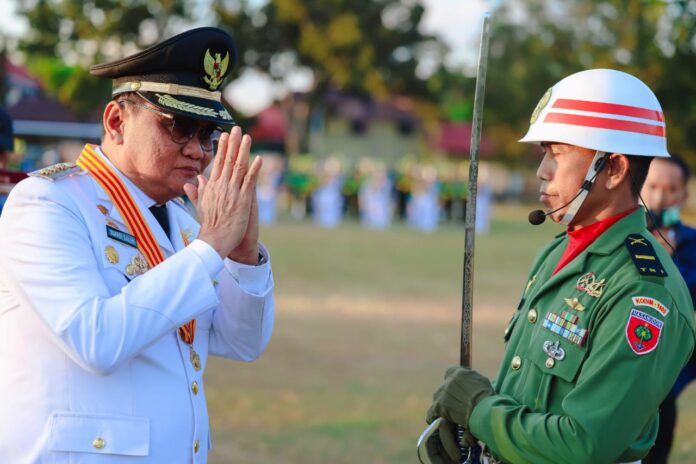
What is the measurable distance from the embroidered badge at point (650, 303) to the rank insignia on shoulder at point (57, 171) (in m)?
1.66

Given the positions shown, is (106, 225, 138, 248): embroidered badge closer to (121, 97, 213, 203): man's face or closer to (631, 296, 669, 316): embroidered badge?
(121, 97, 213, 203): man's face

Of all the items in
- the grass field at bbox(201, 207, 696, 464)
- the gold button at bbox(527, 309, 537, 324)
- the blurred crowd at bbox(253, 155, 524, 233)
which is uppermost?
the gold button at bbox(527, 309, 537, 324)

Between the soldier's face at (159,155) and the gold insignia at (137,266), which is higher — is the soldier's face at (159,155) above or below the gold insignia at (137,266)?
above

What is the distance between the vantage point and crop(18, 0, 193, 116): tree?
40.2 meters

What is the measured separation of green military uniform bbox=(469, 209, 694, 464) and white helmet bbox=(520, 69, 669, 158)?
0.23m

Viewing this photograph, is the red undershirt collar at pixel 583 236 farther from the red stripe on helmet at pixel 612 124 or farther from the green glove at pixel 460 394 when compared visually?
the green glove at pixel 460 394

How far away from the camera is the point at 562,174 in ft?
9.17

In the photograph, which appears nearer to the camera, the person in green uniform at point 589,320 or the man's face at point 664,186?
the person in green uniform at point 589,320

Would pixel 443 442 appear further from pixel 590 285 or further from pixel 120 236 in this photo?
pixel 120 236

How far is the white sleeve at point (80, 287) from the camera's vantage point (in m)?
2.36

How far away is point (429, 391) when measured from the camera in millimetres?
7828

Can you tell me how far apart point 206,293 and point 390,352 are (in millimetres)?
6975

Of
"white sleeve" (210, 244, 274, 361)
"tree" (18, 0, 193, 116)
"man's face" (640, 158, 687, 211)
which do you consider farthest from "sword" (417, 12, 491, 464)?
"tree" (18, 0, 193, 116)

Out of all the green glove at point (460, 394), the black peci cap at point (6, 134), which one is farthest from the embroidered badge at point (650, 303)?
the black peci cap at point (6, 134)
